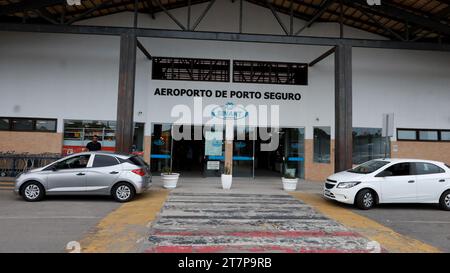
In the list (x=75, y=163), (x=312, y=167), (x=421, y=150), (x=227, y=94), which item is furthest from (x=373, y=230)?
(x=421, y=150)

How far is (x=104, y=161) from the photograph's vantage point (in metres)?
8.88

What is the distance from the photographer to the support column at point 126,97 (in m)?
10.8

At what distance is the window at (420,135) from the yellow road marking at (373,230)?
8688 millimetres

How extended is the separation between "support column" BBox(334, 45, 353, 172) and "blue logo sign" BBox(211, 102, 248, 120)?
5.19 metres

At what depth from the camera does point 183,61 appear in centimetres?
1531

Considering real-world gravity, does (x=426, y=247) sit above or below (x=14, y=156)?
below

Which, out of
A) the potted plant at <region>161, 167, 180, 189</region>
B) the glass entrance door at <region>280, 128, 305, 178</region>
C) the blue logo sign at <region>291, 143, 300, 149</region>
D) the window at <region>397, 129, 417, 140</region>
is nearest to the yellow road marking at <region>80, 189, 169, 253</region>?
the potted plant at <region>161, 167, 180, 189</region>

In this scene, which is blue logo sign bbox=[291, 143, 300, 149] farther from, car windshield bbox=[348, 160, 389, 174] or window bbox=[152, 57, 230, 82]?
car windshield bbox=[348, 160, 389, 174]

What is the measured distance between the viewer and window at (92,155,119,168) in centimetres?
881

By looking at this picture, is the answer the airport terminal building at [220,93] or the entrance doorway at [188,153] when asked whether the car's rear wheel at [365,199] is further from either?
the entrance doorway at [188,153]

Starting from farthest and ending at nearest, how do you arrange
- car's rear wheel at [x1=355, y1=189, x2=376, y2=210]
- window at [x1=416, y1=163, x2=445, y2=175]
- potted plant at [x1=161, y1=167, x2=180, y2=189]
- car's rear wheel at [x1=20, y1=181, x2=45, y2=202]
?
potted plant at [x1=161, y1=167, x2=180, y2=189], window at [x1=416, y1=163, x2=445, y2=175], car's rear wheel at [x1=20, y1=181, x2=45, y2=202], car's rear wheel at [x1=355, y1=189, x2=376, y2=210]
